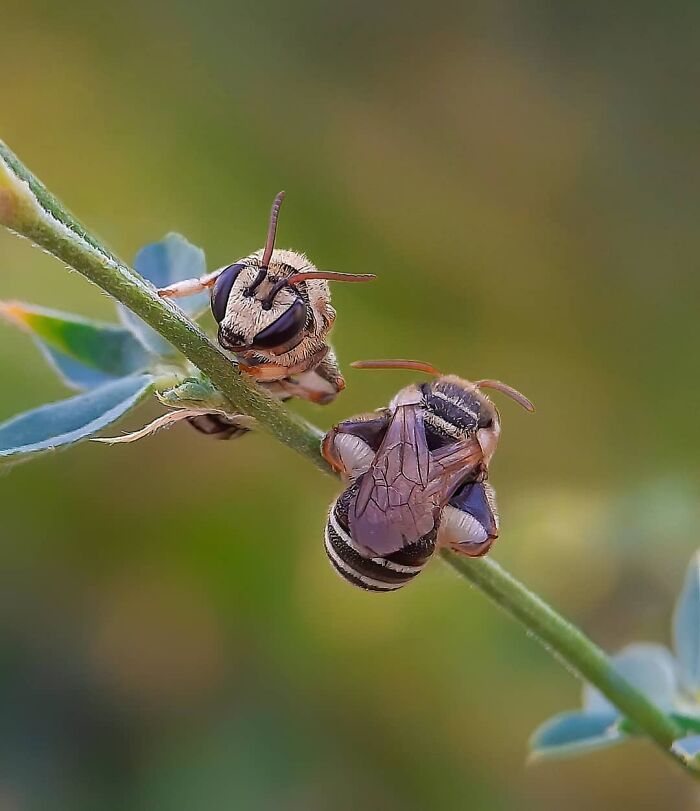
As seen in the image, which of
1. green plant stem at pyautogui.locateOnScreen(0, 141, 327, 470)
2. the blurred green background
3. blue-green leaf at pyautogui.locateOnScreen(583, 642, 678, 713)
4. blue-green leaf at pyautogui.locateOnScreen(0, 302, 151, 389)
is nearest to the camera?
green plant stem at pyautogui.locateOnScreen(0, 141, 327, 470)

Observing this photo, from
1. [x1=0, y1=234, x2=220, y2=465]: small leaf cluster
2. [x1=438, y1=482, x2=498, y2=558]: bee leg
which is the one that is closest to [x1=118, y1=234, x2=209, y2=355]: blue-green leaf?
[x1=0, y1=234, x2=220, y2=465]: small leaf cluster

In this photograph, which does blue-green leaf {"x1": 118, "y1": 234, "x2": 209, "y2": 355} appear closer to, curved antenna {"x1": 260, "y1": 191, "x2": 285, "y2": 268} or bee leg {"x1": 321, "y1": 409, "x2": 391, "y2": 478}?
curved antenna {"x1": 260, "y1": 191, "x2": 285, "y2": 268}

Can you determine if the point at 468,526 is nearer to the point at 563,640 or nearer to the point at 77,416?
the point at 563,640

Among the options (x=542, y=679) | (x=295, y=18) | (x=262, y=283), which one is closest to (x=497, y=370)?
(x=542, y=679)

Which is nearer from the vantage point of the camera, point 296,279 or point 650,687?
point 296,279

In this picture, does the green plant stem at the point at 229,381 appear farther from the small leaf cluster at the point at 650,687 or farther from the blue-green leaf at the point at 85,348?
the blue-green leaf at the point at 85,348

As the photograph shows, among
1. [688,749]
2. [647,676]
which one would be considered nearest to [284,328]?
[688,749]

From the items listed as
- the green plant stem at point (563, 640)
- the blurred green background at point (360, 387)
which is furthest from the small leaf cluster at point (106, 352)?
the blurred green background at point (360, 387)
